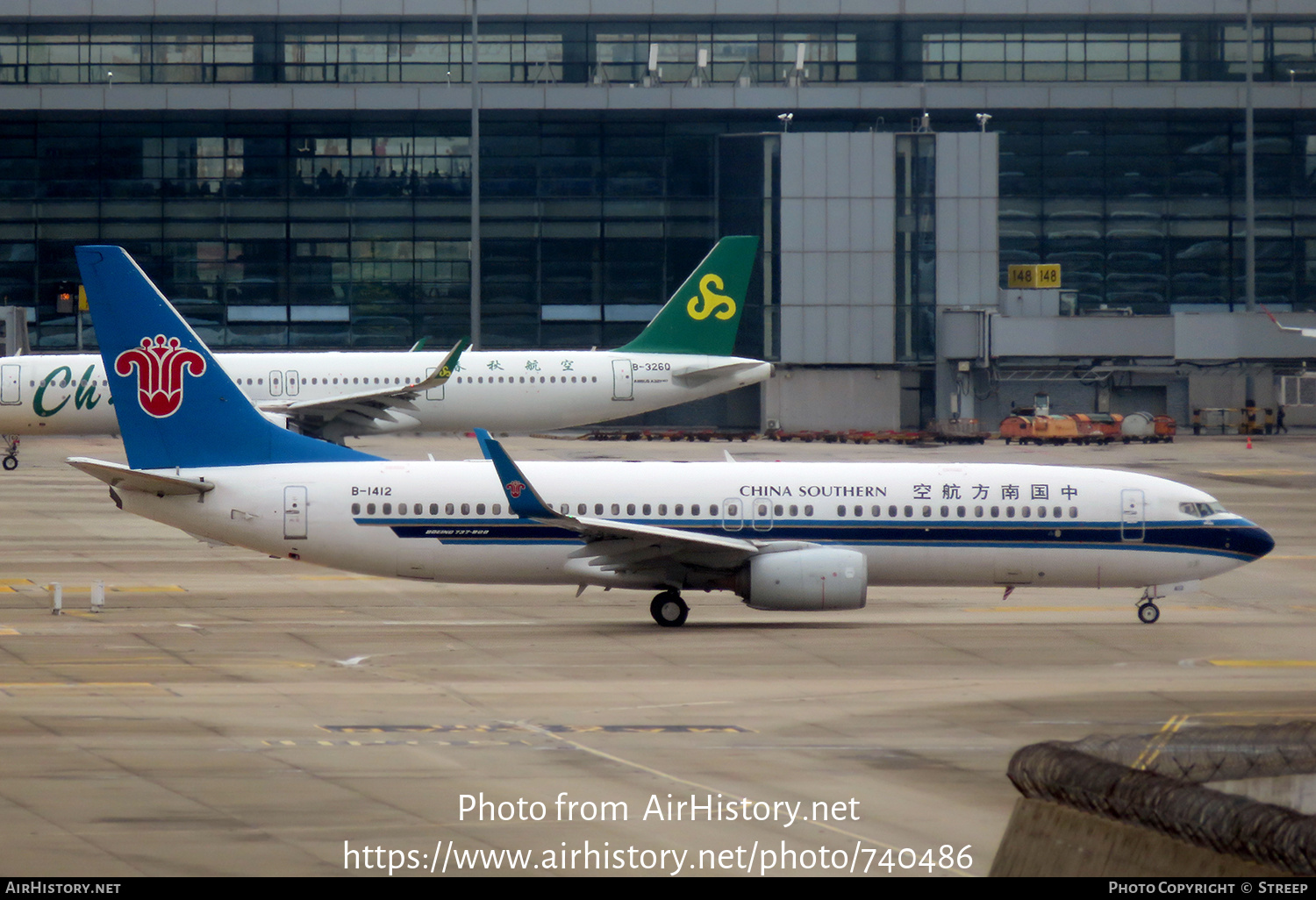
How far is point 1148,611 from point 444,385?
32824 mm

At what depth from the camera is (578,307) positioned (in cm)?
9019

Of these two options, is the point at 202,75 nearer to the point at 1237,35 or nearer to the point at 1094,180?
the point at 1094,180

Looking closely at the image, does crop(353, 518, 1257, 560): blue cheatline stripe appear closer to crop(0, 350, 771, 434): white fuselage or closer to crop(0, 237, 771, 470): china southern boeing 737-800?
crop(0, 237, 771, 470): china southern boeing 737-800

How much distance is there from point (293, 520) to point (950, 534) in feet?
41.7

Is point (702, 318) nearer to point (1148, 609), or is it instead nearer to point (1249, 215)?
point (1148, 609)

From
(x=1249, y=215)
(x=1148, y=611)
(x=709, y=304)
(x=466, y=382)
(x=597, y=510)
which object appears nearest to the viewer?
(x=597, y=510)

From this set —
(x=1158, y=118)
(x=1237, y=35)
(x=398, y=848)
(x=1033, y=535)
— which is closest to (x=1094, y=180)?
(x=1158, y=118)

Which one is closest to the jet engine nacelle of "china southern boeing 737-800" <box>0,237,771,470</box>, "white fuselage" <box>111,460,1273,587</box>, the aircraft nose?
"white fuselage" <box>111,460,1273,587</box>

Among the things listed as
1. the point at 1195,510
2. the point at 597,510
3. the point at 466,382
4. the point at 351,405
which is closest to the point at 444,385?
the point at 466,382

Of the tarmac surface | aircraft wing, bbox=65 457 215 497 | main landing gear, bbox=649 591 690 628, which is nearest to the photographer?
the tarmac surface

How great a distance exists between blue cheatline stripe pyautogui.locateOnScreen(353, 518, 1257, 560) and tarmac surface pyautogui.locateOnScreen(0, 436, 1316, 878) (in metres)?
1.72

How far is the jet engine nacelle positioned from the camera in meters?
30.6

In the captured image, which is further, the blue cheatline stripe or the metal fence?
the blue cheatline stripe

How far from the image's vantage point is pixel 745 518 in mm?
32031
